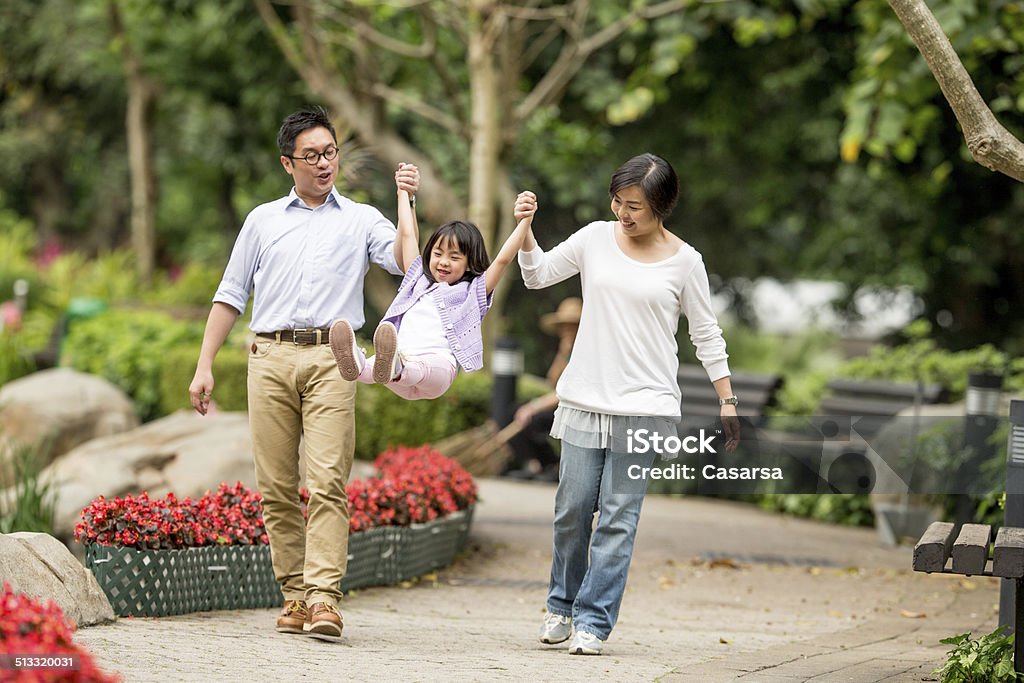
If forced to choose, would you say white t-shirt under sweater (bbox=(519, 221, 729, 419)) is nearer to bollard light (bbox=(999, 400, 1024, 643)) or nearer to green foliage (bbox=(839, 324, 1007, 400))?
bollard light (bbox=(999, 400, 1024, 643))

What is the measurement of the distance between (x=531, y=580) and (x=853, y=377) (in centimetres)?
524

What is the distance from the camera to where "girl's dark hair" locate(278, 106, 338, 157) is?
5668mm

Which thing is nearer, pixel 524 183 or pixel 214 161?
pixel 524 183

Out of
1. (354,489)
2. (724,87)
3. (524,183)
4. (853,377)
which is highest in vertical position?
(724,87)

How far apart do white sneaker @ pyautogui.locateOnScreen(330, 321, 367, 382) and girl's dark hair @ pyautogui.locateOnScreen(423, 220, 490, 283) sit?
1.65 ft

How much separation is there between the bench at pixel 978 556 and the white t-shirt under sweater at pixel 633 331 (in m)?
1.13

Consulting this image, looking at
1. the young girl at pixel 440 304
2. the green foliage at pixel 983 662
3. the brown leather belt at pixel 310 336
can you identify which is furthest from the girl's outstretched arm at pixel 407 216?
the green foliage at pixel 983 662

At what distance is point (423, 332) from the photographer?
5.32m

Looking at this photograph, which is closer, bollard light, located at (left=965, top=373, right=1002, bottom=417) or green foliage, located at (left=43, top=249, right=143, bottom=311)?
bollard light, located at (left=965, top=373, right=1002, bottom=417)

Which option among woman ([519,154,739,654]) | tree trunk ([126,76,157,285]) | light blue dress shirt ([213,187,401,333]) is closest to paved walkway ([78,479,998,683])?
woman ([519,154,739,654])

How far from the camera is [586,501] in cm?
545

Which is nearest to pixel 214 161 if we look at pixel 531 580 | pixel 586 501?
pixel 531 580

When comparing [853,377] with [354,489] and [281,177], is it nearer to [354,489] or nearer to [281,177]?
[354,489]

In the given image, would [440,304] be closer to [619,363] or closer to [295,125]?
[619,363]
